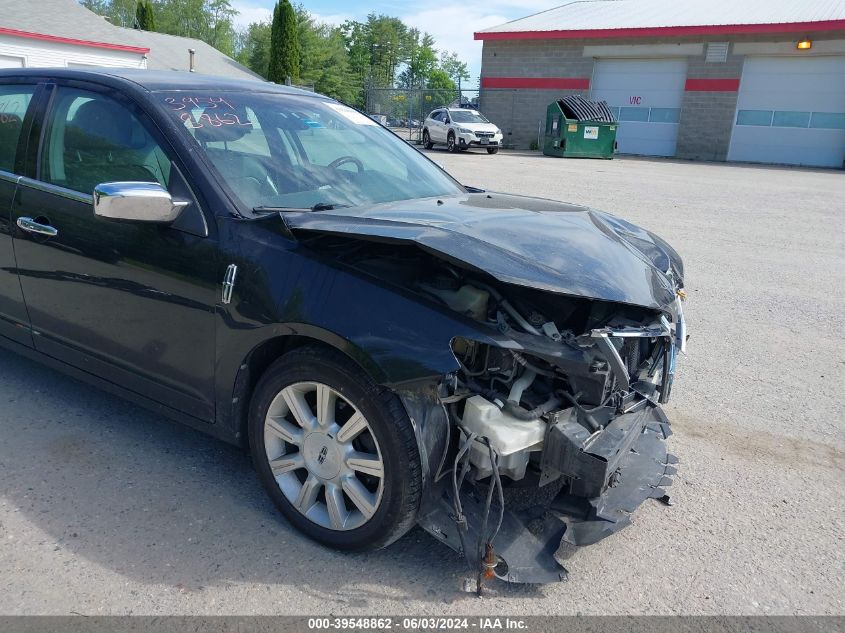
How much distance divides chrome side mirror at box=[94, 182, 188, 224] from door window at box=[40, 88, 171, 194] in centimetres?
23

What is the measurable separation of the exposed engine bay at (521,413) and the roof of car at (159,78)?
1.42 m

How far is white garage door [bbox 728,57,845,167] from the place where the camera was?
2689 centimetres

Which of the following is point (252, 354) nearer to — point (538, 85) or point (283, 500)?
point (283, 500)

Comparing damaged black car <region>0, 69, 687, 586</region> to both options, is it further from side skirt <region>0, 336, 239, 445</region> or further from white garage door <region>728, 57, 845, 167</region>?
white garage door <region>728, 57, 845, 167</region>

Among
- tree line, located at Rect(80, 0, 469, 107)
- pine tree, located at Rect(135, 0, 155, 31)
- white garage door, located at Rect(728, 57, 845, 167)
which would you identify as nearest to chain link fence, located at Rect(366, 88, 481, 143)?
tree line, located at Rect(80, 0, 469, 107)

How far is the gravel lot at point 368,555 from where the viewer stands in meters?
2.55

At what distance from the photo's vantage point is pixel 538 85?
108 ft

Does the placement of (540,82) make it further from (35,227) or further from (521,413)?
(521,413)

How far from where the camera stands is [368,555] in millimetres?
2781

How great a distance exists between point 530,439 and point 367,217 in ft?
3.76

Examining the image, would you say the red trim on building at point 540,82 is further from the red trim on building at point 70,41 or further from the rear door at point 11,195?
the rear door at point 11,195

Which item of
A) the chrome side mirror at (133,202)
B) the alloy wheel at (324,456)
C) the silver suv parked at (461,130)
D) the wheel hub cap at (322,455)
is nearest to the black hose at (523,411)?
the alloy wheel at (324,456)

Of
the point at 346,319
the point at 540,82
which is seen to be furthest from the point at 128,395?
the point at 540,82

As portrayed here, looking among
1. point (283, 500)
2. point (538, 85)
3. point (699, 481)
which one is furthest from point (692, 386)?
point (538, 85)
